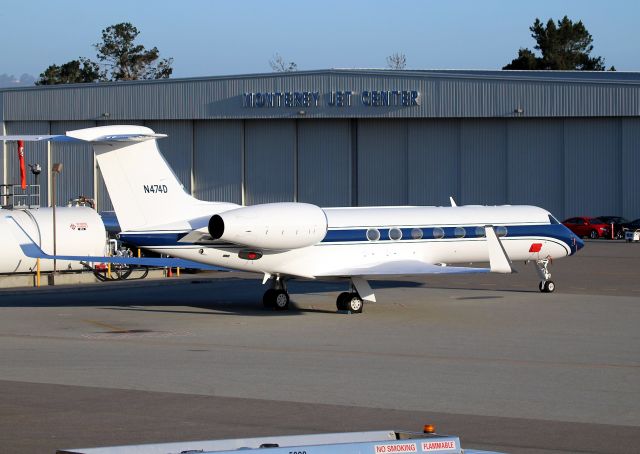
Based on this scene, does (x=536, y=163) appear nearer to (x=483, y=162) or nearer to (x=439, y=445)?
(x=483, y=162)

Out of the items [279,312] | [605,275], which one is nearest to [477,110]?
[605,275]

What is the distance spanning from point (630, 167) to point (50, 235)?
36068 millimetres

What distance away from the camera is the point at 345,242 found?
2608 cm

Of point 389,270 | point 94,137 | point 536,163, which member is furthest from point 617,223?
point 94,137

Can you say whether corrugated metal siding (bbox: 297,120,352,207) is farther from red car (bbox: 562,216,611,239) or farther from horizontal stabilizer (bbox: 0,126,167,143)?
horizontal stabilizer (bbox: 0,126,167,143)

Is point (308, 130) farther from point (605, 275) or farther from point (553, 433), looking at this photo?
point (553, 433)

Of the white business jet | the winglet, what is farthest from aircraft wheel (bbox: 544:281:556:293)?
the winglet

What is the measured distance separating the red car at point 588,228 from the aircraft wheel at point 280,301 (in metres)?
35.5

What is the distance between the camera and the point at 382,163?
6469 cm

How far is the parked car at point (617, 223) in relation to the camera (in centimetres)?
5906

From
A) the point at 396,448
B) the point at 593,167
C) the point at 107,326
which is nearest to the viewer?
the point at 396,448

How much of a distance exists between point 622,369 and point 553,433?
5.53 m

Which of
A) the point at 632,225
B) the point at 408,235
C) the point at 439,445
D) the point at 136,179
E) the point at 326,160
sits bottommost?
the point at 632,225

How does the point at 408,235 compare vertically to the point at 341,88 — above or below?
below
